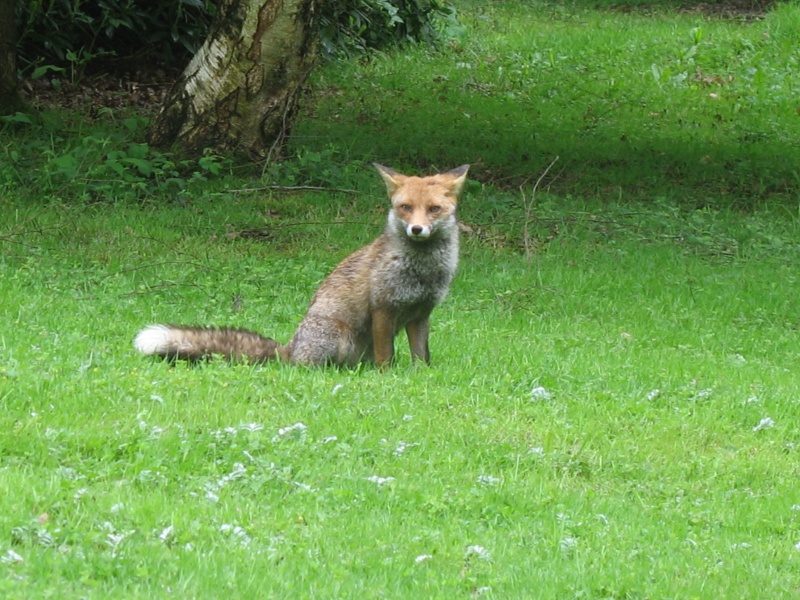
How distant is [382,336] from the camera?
9.31m

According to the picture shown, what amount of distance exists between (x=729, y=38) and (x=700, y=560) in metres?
20.4

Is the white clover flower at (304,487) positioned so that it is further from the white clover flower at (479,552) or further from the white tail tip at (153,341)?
the white tail tip at (153,341)

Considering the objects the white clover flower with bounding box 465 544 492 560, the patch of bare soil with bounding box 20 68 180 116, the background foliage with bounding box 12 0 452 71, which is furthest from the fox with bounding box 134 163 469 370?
the background foliage with bounding box 12 0 452 71

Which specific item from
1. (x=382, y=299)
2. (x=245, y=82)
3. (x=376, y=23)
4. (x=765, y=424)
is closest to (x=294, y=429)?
(x=382, y=299)

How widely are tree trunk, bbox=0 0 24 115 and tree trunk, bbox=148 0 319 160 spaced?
2.29 metres

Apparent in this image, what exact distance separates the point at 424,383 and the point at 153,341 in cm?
201

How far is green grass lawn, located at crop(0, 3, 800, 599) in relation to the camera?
5.55 metres

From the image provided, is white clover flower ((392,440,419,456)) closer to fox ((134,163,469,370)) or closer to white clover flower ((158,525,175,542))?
white clover flower ((158,525,175,542))

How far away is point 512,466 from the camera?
712 cm

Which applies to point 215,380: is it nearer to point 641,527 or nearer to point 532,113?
point 641,527

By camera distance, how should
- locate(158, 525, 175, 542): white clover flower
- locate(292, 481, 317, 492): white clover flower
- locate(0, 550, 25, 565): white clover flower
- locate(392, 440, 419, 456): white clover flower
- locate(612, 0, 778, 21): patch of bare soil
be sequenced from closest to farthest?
1. locate(0, 550, 25, 565): white clover flower
2. locate(158, 525, 175, 542): white clover flower
3. locate(292, 481, 317, 492): white clover flower
4. locate(392, 440, 419, 456): white clover flower
5. locate(612, 0, 778, 21): patch of bare soil

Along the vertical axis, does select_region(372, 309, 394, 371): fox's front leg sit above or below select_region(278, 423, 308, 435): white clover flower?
below

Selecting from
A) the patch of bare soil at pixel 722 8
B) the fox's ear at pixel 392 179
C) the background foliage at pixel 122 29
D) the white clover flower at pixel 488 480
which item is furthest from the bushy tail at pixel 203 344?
the patch of bare soil at pixel 722 8

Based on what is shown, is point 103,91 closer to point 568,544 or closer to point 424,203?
point 424,203
